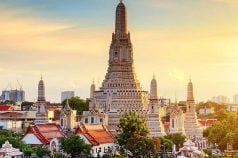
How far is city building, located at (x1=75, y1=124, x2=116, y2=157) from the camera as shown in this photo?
138ft

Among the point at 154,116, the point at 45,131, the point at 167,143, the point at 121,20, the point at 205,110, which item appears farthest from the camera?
the point at 205,110

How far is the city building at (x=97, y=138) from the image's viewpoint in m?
42.0

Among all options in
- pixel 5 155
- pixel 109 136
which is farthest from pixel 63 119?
pixel 5 155

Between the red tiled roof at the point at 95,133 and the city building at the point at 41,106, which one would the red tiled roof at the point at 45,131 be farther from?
the city building at the point at 41,106

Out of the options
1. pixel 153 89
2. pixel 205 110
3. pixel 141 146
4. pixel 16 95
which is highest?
pixel 16 95

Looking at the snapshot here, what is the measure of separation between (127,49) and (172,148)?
17.0m

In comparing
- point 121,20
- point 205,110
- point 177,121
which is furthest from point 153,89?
point 205,110

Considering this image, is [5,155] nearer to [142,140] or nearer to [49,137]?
[142,140]

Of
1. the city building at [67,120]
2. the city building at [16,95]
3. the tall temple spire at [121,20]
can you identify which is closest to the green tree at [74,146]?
the city building at [67,120]

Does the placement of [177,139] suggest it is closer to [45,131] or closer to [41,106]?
[45,131]

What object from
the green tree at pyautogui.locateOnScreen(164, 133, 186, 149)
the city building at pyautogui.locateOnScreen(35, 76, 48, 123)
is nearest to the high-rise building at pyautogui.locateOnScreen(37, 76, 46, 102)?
the city building at pyautogui.locateOnScreen(35, 76, 48, 123)

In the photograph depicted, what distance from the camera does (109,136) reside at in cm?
4678

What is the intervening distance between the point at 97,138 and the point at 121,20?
18523 mm

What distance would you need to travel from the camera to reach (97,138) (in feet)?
143
